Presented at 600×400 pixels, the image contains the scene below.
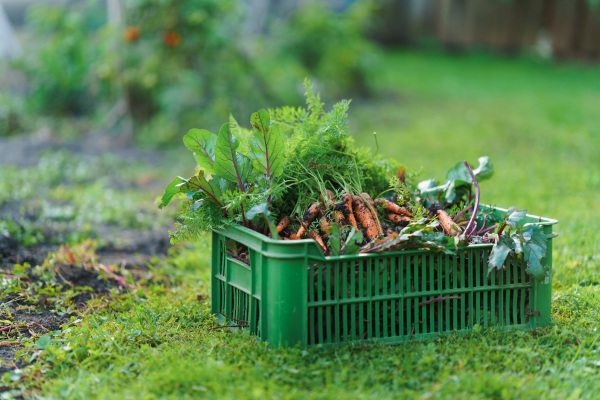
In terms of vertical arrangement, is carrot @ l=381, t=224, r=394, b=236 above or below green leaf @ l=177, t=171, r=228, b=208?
below

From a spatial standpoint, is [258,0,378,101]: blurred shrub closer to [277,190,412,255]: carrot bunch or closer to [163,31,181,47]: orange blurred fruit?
[163,31,181,47]: orange blurred fruit

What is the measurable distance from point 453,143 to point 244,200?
519 cm

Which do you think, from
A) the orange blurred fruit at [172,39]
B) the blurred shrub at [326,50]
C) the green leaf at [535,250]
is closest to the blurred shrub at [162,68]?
the orange blurred fruit at [172,39]

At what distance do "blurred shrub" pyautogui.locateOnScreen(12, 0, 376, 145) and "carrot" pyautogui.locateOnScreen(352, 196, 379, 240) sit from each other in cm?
481

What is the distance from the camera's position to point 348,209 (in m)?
2.92

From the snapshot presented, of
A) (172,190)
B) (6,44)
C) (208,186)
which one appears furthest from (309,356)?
(6,44)

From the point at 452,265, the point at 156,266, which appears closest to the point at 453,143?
the point at 156,266

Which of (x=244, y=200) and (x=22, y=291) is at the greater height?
(x=244, y=200)

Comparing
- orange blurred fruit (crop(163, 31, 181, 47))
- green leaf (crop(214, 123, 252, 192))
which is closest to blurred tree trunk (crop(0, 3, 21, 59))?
orange blurred fruit (crop(163, 31, 181, 47))

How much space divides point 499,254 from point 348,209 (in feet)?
2.21

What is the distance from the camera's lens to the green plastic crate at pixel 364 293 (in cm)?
255

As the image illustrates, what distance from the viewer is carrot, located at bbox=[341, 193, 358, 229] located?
2889 mm

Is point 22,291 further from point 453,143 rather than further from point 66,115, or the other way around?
point 66,115

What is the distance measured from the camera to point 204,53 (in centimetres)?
782
